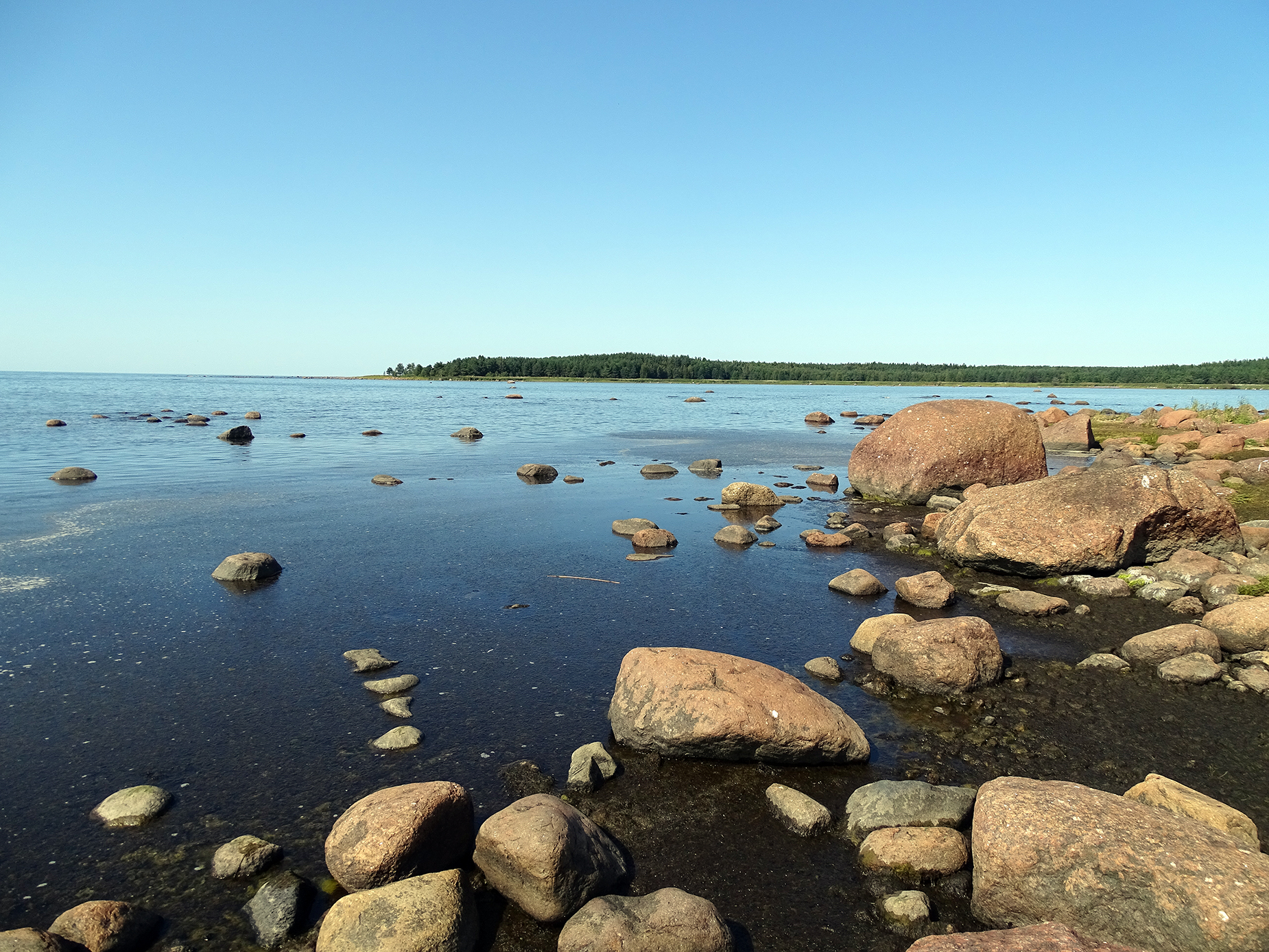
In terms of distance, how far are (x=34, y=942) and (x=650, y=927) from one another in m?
4.36

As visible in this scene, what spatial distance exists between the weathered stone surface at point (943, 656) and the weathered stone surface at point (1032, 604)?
3.23m

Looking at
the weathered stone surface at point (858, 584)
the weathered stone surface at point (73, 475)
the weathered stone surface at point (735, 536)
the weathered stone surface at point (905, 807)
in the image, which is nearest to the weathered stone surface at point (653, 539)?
the weathered stone surface at point (735, 536)

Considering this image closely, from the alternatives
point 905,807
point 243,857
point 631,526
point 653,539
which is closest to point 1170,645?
point 905,807

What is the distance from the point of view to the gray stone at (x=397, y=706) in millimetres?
9320

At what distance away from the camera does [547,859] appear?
19.6 feet

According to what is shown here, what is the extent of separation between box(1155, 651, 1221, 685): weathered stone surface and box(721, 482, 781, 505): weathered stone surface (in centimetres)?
1390

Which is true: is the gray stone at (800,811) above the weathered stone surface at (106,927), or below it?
below

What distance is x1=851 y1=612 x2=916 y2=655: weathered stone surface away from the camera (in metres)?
11.6

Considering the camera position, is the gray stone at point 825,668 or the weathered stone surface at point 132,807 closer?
the weathered stone surface at point 132,807

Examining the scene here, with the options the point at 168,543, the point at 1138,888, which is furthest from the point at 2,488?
the point at 1138,888

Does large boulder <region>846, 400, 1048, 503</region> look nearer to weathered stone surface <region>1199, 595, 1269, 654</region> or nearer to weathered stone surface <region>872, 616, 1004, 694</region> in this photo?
weathered stone surface <region>1199, 595, 1269, 654</region>

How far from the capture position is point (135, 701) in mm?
9633

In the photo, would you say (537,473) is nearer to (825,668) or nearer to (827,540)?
(827,540)

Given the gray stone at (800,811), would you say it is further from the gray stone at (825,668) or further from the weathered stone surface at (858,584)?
the weathered stone surface at (858,584)
